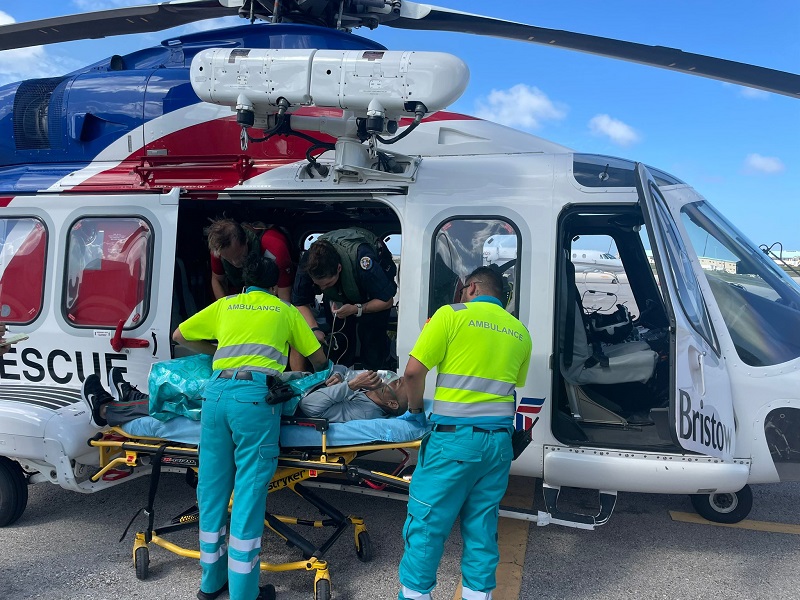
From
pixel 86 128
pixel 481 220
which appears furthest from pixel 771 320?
pixel 86 128

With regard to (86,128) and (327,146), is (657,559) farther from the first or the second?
(86,128)

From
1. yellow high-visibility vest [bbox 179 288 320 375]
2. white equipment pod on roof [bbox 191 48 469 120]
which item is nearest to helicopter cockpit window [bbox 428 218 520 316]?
white equipment pod on roof [bbox 191 48 469 120]

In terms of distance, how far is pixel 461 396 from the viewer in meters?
2.87

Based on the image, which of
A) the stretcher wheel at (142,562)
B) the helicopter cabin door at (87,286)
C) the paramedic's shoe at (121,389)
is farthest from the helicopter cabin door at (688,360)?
the paramedic's shoe at (121,389)

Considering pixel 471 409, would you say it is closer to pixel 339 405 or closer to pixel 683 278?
pixel 339 405

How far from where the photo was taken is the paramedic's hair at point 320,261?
13.4 feet

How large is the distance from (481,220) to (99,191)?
277cm

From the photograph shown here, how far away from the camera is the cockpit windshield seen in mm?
3719

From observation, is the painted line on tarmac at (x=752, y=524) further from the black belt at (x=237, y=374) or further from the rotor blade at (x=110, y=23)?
the rotor blade at (x=110, y=23)

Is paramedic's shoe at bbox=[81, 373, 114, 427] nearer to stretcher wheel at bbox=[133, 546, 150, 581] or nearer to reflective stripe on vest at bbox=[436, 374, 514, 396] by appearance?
stretcher wheel at bbox=[133, 546, 150, 581]

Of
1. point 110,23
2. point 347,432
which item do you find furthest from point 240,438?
point 110,23

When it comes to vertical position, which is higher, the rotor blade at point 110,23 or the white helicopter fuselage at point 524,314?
the rotor blade at point 110,23

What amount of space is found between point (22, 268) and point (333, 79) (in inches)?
112

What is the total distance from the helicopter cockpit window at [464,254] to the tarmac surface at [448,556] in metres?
1.54
